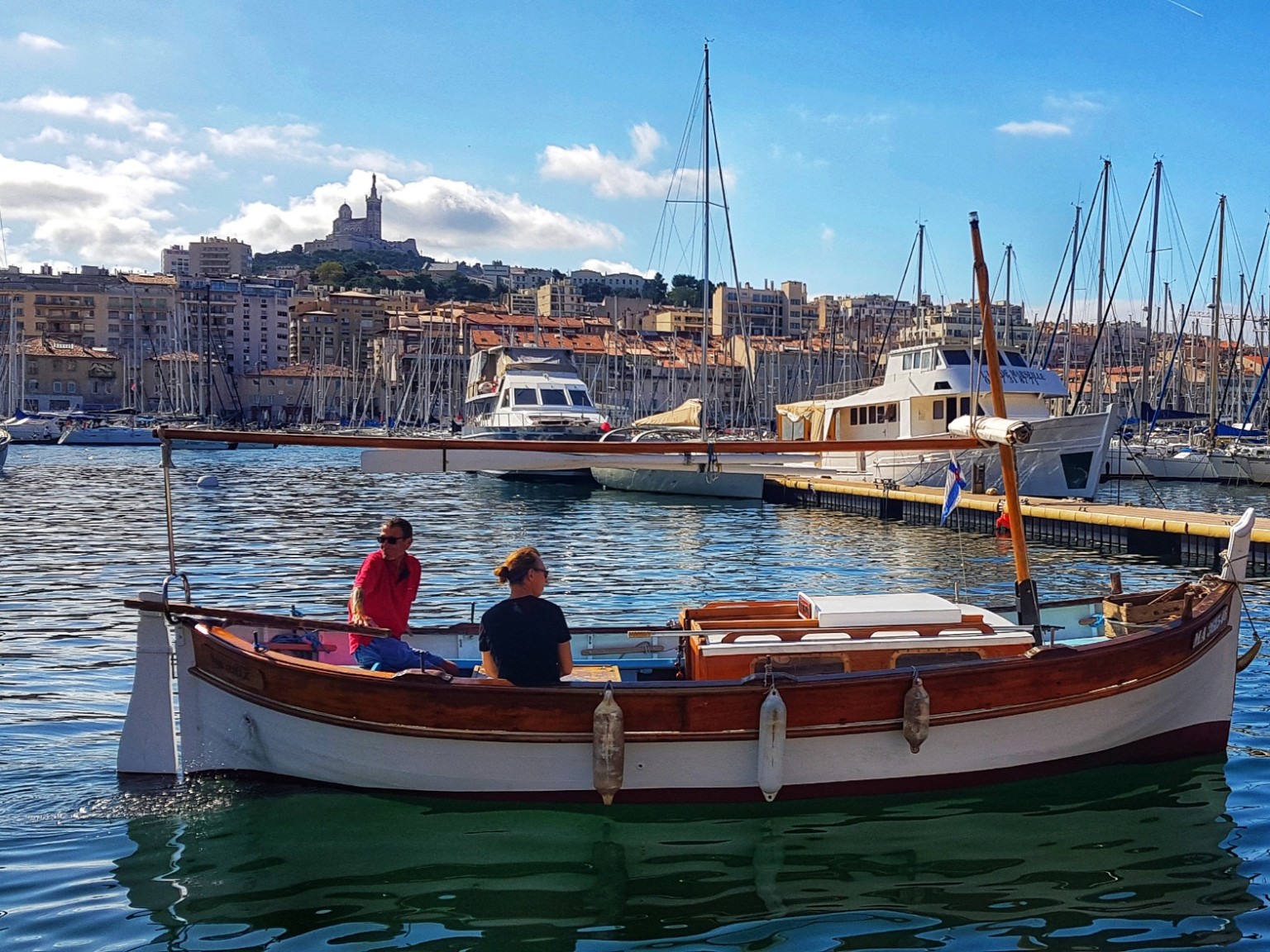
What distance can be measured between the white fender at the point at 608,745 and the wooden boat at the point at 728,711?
0.01 meters

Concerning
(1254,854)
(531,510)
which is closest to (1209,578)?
(1254,854)

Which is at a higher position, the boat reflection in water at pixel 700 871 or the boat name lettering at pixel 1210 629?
the boat name lettering at pixel 1210 629

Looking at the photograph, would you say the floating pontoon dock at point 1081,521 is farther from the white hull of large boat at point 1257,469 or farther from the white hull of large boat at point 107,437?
the white hull of large boat at point 107,437

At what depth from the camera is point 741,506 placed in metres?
42.1

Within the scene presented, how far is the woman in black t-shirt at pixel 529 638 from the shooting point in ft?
29.0

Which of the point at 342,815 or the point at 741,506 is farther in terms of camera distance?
the point at 741,506

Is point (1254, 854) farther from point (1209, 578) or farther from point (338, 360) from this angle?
point (338, 360)

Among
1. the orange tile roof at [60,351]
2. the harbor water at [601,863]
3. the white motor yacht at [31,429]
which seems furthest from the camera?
the orange tile roof at [60,351]

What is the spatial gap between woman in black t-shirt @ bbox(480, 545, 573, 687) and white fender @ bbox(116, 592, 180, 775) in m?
2.71

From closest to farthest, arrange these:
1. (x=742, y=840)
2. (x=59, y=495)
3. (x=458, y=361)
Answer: (x=742, y=840), (x=59, y=495), (x=458, y=361)

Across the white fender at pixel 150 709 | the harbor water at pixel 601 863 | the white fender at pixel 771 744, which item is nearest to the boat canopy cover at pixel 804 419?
the harbor water at pixel 601 863

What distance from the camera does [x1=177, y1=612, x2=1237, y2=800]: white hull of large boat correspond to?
8.86 m

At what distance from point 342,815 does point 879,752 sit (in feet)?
13.5

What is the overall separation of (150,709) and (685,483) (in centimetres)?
3645
